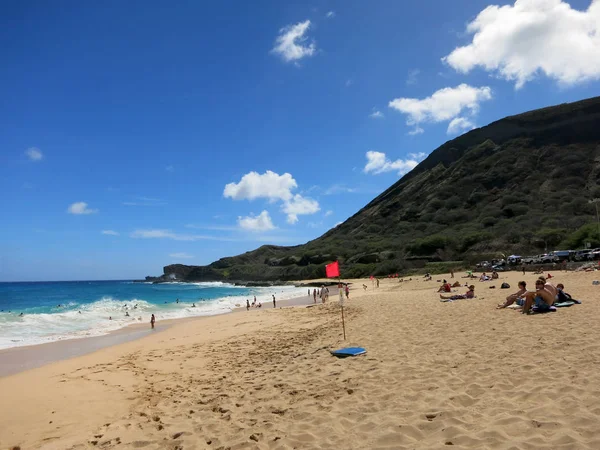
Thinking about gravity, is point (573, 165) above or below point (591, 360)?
above

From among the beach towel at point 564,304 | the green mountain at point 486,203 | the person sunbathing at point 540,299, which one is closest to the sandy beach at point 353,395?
the beach towel at point 564,304

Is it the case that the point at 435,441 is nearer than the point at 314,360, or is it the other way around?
the point at 435,441

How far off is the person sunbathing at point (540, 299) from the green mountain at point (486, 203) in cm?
4481

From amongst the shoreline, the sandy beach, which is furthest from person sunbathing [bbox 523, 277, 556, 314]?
the shoreline

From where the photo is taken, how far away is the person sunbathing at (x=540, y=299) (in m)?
10.5

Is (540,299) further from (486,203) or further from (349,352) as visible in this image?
(486,203)

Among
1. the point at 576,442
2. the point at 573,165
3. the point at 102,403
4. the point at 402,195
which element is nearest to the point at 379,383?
the point at 576,442

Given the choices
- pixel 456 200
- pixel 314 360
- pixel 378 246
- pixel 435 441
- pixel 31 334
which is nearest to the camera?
pixel 435 441

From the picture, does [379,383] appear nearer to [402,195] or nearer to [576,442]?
[576,442]

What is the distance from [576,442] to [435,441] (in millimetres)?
1191

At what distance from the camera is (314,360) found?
814cm

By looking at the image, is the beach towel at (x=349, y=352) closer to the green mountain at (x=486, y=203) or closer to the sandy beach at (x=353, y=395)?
the sandy beach at (x=353, y=395)

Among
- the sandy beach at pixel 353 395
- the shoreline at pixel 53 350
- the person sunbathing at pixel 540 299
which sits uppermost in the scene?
the person sunbathing at pixel 540 299

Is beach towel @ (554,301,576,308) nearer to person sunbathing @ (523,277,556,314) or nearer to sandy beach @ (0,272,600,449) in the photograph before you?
sandy beach @ (0,272,600,449)
